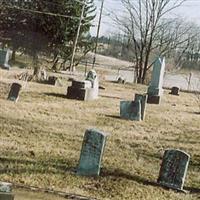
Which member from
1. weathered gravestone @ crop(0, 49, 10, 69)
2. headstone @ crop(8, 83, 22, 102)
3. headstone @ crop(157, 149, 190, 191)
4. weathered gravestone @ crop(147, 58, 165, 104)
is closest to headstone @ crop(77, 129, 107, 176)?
headstone @ crop(157, 149, 190, 191)

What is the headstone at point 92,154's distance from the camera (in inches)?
308

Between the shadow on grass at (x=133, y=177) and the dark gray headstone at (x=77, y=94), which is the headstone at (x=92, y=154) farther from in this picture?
the dark gray headstone at (x=77, y=94)

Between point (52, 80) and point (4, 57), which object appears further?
point (4, 57)

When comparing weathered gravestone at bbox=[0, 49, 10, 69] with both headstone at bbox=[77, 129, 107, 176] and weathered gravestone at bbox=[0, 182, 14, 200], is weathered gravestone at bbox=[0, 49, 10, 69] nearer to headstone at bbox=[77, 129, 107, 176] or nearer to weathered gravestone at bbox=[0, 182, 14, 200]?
headstone at bbox=[77, 129, 107, 176]

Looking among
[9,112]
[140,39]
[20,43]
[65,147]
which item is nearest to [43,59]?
[20,43]

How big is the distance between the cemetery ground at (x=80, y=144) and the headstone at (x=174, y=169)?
191mm

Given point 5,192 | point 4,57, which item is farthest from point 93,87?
point 5,192

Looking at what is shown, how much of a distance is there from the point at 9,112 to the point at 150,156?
4119 millimetres

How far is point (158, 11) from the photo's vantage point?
40531 mm

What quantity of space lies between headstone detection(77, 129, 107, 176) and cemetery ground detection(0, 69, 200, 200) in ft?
0.54

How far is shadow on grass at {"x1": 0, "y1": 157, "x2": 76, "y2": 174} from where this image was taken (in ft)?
24.8

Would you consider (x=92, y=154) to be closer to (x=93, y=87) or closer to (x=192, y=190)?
(x=192, y=190)

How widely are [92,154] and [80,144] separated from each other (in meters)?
2.07

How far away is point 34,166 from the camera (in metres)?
7.87
